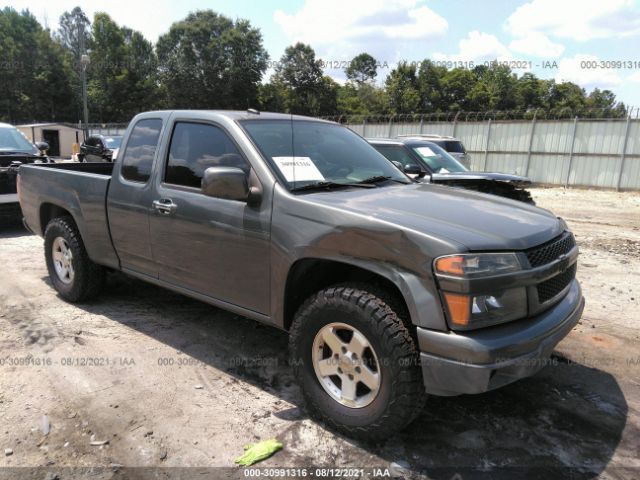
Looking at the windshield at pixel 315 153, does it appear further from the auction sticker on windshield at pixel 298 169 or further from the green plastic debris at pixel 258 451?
the green plastic debris at pixel 258 451

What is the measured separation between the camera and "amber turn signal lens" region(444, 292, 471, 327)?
2.53 metres

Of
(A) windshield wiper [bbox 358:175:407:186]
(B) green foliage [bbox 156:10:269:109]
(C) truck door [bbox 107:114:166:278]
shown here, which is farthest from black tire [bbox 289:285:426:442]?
(B) green foliage [bbox 156:10:269:109]

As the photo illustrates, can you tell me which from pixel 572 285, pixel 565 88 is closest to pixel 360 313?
pixel 572 285

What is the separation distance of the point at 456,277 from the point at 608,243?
7.63 meters

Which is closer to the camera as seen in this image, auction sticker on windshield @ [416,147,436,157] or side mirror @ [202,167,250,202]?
side mirror @ [202,167,250,202]

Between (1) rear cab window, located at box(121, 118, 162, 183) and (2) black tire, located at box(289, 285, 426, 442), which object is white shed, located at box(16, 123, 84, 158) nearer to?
(1) rear cab window, located at box(121, 118, 162, 183)

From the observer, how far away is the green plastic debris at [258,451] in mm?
2834

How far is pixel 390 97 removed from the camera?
5503 centimetres

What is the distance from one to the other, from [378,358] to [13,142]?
9.61 m

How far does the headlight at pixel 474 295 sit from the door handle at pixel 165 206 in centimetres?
216

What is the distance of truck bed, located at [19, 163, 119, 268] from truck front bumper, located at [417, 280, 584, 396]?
316cm

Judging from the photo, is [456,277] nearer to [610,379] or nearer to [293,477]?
[293,477]

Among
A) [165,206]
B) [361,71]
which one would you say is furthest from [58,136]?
[361,71]

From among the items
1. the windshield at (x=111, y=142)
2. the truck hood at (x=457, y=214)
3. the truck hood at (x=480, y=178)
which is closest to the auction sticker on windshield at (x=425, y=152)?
the truck hood at (x=480, y=178)
